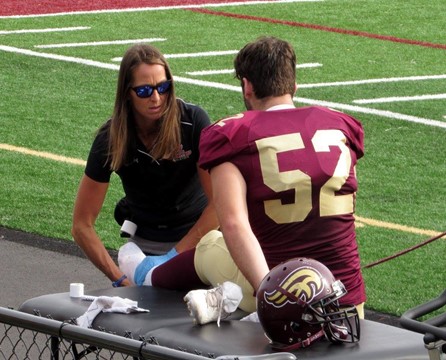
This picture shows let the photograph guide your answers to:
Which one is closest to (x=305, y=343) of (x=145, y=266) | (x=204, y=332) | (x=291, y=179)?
(x=204, y=332)

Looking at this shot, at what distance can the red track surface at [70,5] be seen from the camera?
20688mm

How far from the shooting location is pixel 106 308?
5.25 meters

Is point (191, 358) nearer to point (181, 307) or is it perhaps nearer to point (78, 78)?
point (181, 307)

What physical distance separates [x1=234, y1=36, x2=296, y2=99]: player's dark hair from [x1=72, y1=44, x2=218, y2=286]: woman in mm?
1119

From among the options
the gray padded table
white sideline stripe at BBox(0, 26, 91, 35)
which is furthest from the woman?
white sideline stripe at BBox(0, 26, 91, 35)

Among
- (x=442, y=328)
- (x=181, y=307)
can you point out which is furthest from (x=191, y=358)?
(x=181, y=307)

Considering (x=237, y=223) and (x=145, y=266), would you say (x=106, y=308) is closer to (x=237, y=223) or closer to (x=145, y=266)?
(x=237, y=223)

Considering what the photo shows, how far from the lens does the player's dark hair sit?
17.3 feet

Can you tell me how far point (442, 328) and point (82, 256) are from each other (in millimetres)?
5950

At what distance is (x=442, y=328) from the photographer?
3.43 m

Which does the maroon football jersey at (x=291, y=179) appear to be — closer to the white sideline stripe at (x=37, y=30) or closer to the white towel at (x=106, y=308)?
the white towel at (x=106, y=308)

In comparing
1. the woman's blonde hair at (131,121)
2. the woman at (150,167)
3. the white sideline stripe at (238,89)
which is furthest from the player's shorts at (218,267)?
the white sideline stripe at (238,89)

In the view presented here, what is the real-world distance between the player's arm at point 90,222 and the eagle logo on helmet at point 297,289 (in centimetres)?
210

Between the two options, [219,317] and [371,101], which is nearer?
[219,317]
